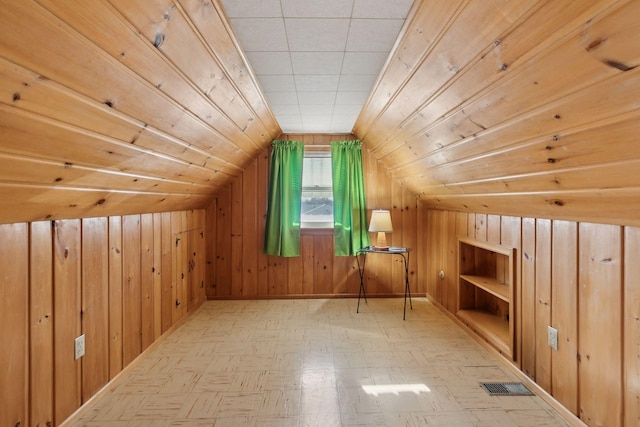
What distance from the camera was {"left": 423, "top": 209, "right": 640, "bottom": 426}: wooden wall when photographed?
154 cm

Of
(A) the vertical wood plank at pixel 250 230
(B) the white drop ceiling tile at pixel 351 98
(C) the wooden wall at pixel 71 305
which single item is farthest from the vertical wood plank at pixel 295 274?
(B) the white drop ceiling tile at pixel 351 98

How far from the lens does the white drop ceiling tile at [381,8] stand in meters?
1.47

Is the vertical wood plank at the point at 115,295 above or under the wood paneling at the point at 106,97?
under

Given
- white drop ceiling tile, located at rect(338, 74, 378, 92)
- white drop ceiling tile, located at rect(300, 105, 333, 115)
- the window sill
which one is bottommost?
the window sill

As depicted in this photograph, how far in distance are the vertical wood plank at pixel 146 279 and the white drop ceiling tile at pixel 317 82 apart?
156 centimetres

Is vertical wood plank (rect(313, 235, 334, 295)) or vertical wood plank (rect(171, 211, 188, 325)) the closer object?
vertical wood plank (rect(171, 211, 188, 325))

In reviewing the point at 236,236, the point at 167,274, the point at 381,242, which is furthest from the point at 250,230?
the point at 381,242

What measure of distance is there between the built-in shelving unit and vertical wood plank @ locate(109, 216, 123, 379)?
8.97 feet

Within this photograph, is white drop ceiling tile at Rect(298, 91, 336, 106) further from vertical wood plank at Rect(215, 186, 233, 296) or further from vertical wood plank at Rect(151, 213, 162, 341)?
vertical wood plank at Rect(215, 186, 233, 296)

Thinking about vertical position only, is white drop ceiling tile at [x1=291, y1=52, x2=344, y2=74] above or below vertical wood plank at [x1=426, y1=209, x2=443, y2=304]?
above

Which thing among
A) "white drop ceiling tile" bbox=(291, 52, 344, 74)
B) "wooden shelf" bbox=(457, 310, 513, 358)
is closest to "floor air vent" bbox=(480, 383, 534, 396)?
"wooden shelf" bbox=(457, 310, 513, 358)

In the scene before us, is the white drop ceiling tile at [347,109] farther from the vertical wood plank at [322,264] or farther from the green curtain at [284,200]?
the vertical wood plank at [322,264]

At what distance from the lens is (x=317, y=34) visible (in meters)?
1.75

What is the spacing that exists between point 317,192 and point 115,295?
258 cm
